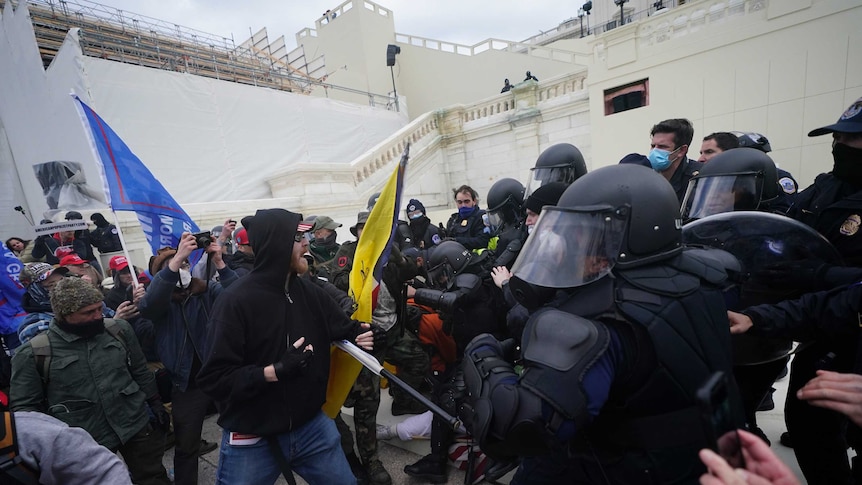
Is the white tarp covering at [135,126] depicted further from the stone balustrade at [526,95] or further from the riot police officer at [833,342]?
the riot police officer at [833,342]

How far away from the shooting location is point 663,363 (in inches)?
46.4

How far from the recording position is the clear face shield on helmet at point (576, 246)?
53.9 inches

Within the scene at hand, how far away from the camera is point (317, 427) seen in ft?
7.10

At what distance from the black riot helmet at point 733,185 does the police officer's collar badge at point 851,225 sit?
0.53 meters

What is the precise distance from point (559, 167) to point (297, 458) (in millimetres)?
3403

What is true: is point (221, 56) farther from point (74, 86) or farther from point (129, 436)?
point (129, 436)

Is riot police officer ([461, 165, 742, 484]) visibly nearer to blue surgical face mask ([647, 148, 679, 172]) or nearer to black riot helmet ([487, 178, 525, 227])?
blue surgical face mask ([647, 148, 679, 172])

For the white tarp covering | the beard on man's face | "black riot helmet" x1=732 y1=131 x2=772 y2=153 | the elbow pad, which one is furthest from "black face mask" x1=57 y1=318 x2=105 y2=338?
the white tarp covering

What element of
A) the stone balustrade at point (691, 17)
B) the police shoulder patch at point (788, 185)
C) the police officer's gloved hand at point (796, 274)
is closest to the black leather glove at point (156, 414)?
the police officer's gloved hand at point (796, 274)

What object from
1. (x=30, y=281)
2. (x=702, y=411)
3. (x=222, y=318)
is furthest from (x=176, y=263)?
(x=702, y=411)

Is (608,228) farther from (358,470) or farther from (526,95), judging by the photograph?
(526,95)

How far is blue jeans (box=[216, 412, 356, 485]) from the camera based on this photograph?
2.01 m

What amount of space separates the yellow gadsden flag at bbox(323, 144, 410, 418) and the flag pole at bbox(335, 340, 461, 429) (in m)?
0.29

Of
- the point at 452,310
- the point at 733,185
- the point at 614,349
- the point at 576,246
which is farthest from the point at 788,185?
the point at 614,349
